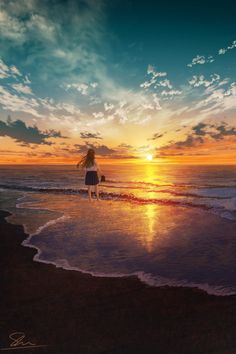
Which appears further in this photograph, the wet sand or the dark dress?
the dark dress

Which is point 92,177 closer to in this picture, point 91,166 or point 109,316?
point 91,166

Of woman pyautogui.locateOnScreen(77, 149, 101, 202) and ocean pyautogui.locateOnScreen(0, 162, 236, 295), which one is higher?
woman pyautogui.locateOnScreen(77, 149, 101, 202)

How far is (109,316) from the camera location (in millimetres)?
4305
